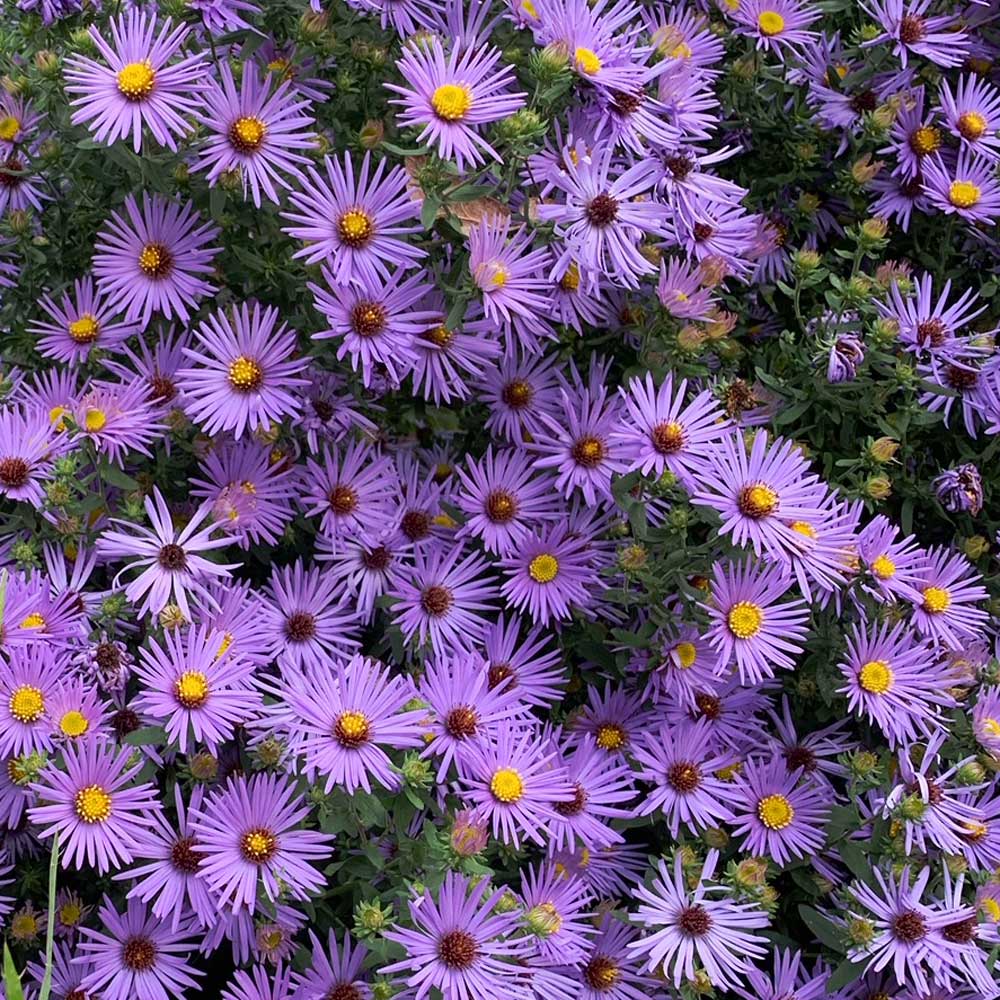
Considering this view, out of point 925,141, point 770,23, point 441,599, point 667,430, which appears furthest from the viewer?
point 925,141

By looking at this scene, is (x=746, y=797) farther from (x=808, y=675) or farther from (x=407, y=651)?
(x=407, y=651)

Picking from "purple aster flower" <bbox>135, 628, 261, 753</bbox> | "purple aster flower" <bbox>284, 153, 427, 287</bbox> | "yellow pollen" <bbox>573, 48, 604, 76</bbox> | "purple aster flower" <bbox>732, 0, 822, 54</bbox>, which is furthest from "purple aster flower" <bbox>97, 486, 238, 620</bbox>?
"purple aster flower" <bbox>732, 0, 822, 54</bbox>

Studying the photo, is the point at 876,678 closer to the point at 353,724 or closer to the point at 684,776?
the point at 684,776

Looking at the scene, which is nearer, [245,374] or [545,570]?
[245,374]

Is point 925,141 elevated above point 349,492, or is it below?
above

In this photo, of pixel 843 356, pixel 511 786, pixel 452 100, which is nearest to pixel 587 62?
pixel 452 100

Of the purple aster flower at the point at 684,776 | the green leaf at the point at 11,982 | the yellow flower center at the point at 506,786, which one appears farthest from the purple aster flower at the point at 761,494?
the green leaf at the point at 11,982

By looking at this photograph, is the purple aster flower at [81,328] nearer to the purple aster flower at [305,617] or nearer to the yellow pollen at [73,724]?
the purple aster flower at [305,617]
